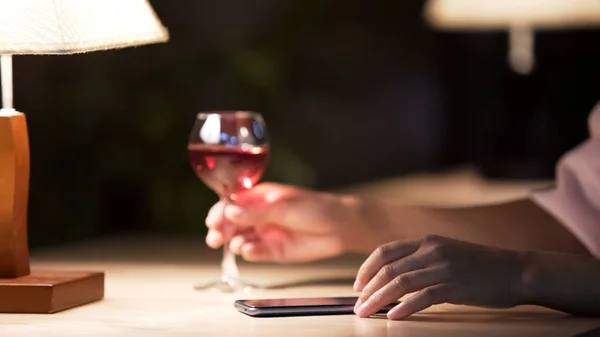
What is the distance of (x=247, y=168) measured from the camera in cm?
166

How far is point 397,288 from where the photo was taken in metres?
1.33

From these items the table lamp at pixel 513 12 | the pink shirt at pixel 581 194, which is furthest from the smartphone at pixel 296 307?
the table lamp at pixel 513 12

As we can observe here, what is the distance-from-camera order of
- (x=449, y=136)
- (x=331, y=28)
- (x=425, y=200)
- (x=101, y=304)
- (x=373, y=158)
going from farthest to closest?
1. (x=449, y=136)
2. (x=373, y=158)
3. (x=331, y=28)
4. (x=425, y=200)
5. (x=101, y=304)

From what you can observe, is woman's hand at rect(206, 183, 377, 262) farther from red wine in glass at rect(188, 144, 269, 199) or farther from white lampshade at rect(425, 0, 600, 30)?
white lampshade at rect(425, 0, 600, 30)

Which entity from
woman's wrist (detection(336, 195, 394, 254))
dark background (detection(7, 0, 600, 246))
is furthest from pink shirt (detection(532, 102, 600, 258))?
dark background (detection(7, 0, 600, 246))

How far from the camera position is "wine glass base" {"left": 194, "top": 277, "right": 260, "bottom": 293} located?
Result: 157 centimetres

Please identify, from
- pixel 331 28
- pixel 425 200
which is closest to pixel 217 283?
pixel 425 200

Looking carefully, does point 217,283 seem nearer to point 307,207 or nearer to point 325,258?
point 307,207

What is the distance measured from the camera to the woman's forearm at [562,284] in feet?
4.50

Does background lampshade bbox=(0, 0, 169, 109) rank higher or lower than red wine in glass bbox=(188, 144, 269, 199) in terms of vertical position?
higher

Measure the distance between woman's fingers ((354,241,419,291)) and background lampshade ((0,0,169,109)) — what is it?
41 centimetres

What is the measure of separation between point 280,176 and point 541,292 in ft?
8.07

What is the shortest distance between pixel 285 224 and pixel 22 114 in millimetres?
478

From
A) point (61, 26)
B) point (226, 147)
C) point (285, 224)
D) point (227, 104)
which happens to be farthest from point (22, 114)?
point (227, 104)
